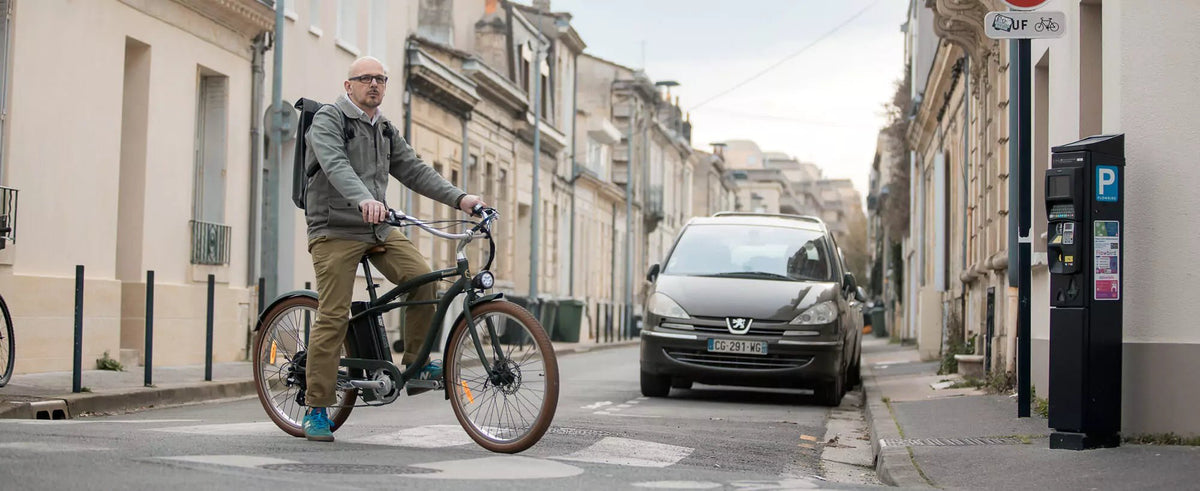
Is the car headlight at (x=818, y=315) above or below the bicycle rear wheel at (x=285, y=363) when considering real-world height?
above

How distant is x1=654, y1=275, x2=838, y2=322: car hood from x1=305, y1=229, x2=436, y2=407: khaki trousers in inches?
263

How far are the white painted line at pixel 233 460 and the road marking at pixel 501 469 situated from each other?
0.63m

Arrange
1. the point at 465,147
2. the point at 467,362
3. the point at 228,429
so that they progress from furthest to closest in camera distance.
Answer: the point at 465,147
the point at 228,429
the point at 467,362

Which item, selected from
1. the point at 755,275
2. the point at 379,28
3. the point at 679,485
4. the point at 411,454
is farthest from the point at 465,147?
the point at 679,485

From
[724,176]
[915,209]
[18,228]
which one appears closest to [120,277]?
[18,228]

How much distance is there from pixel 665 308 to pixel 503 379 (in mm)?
7033

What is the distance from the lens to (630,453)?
8258 mm

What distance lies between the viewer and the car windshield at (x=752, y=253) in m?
15.0

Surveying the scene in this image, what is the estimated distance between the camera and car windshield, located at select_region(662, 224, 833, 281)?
1505cm

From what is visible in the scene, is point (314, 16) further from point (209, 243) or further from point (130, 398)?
point (130, 398)

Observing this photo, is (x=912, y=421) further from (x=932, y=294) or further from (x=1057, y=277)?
(x=932, y=294)

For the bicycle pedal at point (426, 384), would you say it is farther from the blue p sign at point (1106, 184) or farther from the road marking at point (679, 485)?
the blue p sign at point (1106, 184)

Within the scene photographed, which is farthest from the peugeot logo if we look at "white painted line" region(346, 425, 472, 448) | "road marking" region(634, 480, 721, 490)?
"road marking" region(634, 480, 721, 490)

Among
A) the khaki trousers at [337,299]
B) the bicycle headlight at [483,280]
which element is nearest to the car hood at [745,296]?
the khaki trousers at [337,299]
